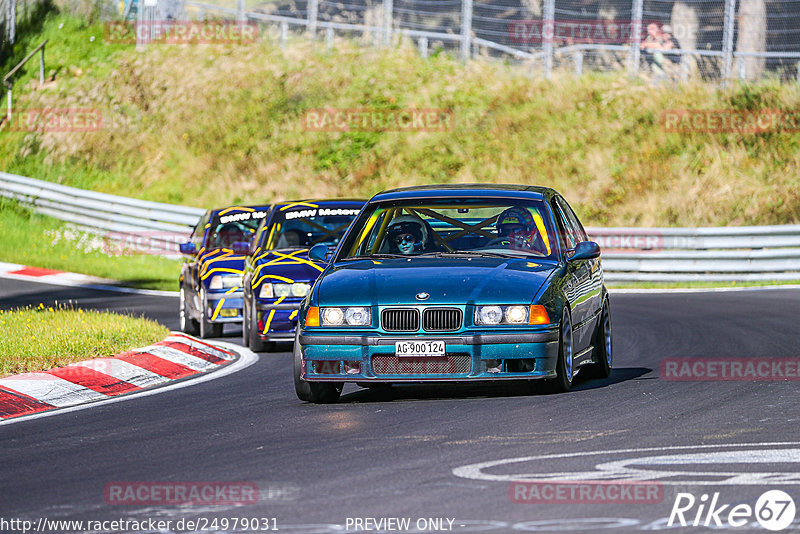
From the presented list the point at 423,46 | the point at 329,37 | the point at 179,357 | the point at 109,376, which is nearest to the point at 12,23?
the point at 329,37

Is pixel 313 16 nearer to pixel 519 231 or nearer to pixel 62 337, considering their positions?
pixel 62 337

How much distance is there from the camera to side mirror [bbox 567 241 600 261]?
33.9 feet

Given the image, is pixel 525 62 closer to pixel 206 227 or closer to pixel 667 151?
pixel 667 151

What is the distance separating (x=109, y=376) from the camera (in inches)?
451

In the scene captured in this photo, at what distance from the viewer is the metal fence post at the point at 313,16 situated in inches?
1492

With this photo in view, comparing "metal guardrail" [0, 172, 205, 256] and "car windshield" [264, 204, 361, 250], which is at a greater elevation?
"car windshield" [264, 204, 361, 250]

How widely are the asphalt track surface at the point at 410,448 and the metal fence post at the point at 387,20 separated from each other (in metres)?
25.7

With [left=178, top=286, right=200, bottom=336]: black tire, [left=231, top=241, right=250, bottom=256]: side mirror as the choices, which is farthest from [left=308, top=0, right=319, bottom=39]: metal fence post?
[left=231, top=241, right=250, bottom=256]: side mirror

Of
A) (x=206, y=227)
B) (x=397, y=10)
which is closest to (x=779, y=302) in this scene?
(x=206, y=227)

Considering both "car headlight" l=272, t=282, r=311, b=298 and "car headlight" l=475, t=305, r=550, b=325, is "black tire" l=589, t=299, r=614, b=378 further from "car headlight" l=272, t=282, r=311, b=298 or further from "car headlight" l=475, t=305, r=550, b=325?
"car headlight" l=272, t=282, r=311, b=298

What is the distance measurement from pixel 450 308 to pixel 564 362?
0.98 meters

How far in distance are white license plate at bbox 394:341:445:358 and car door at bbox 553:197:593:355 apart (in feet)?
3.76

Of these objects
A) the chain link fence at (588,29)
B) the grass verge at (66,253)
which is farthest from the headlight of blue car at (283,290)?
the chain link fence at (588,29)

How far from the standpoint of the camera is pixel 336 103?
38.4 meters
